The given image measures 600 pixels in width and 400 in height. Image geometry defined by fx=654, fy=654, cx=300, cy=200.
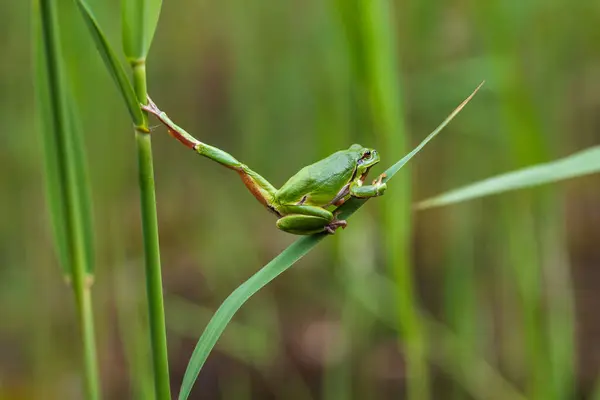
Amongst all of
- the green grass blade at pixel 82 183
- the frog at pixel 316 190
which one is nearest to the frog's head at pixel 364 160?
the frog at pixel 316 190

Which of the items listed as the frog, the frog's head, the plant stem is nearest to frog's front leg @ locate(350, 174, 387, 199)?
the frog

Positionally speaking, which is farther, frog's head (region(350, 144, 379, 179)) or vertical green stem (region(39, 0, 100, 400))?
frog's head (region(350, 144, 379, 179))

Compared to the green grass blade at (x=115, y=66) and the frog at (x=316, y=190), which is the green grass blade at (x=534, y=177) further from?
the green grass blade at (x=115, y=66)

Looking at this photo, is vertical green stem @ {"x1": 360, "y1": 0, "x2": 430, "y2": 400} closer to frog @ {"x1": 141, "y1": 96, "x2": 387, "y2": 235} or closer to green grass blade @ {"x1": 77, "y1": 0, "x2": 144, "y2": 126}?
frog @ {"x1": 141, "y1": 96, "x2": 387, "y2": 235}

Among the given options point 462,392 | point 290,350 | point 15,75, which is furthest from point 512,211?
point 15,75

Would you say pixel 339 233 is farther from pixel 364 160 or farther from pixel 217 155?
pixel 217 155

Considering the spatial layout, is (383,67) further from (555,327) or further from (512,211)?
(555,327)

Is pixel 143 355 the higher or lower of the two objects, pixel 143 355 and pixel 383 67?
the lower
